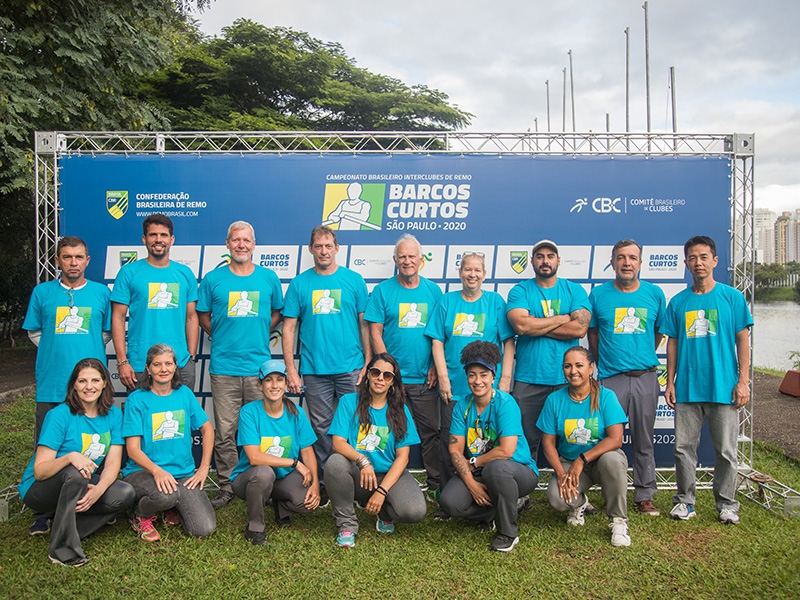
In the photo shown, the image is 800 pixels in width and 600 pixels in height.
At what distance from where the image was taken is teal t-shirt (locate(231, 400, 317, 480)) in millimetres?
3822

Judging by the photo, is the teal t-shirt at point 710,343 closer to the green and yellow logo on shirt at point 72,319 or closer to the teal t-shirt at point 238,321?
the teal t-shirt at point 238,321

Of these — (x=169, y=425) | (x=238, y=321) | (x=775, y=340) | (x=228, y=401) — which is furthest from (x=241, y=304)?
(x=775, y=340)

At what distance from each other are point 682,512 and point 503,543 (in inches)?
55.9

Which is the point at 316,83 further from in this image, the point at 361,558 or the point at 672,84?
the point at 361,558

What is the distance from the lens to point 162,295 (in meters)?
4.30

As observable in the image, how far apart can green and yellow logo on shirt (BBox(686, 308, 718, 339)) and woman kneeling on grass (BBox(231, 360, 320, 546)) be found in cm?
272

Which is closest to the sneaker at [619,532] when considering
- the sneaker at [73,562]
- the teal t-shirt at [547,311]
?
the teal t-shirt at [547,311]

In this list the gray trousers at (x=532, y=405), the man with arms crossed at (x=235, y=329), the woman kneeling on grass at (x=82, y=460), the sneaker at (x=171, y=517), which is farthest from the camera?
the man with arms crossed at (x=235, y=329)

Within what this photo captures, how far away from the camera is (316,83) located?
18.7 m

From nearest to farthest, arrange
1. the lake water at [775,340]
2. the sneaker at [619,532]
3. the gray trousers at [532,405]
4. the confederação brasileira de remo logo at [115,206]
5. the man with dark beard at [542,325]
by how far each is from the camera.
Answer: the sneaker at [619,532], the man with dark beard at [542,325], the gray trousers at [532,405], the confederação brasileira de remo logo at [115,206], the lake water at [775,340]

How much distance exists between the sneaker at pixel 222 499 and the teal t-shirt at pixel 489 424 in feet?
6.03

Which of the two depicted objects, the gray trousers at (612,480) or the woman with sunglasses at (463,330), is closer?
the gray trousers at (612,480)

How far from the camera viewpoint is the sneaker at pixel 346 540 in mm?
3604

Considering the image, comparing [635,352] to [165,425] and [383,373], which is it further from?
[165,425]
